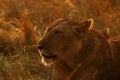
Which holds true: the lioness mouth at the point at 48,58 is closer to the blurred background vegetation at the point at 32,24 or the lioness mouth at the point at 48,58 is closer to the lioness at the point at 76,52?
the lioness at the point at 76,52

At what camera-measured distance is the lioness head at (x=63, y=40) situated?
5.61 meters

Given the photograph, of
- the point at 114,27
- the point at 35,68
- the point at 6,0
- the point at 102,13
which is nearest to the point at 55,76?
the point at 35,68

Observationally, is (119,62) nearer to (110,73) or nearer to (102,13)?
(110,73)

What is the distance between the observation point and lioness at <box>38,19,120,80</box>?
5637mm

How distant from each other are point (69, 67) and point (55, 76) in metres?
0.21

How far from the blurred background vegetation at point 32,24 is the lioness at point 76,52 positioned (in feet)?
2.46

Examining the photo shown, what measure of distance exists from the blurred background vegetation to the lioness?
749 millimetres

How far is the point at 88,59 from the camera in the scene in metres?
5.77

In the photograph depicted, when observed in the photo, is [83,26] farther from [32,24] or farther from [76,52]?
[32,24]

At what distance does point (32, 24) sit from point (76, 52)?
2587 mm

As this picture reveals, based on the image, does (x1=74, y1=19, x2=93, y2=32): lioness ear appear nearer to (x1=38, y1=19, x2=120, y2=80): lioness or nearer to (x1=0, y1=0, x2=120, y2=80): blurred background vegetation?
(x1=38, y1=19, x2=120, y2=80): lioness

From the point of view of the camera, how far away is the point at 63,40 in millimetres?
5680

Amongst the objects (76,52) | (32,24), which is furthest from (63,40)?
(32,24)

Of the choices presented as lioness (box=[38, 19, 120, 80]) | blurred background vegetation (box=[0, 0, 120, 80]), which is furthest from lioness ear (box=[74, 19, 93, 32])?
blurred background vegetation (box=[0, 0, 120, 80])
